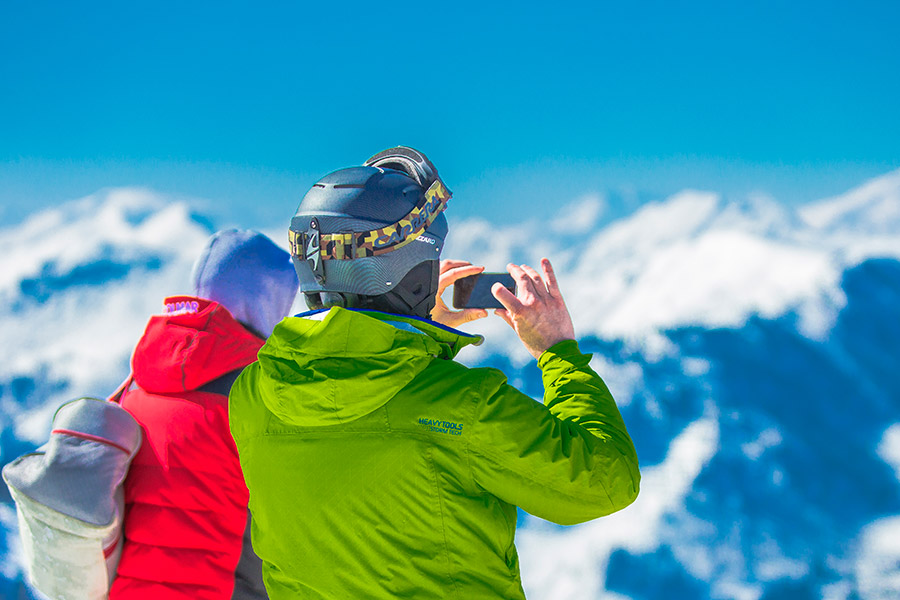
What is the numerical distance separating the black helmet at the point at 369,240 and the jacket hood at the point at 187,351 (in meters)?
1.12

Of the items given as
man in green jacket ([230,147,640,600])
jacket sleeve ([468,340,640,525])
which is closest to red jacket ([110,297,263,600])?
man in green jacket ([230,147,640,600])

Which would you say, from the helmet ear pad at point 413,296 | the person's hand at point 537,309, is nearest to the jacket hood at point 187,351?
the helmet ear pad at point 413,296

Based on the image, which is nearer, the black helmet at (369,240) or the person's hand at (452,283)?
the black helmet at (369,240)

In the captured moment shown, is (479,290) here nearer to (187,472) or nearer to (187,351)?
(187,351)

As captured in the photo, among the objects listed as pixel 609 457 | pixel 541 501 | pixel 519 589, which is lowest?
pixel 519 589

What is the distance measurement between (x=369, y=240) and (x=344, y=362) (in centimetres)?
44

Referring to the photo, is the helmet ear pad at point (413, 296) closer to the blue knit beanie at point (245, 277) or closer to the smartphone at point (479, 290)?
the smartphone at point (479, 290)

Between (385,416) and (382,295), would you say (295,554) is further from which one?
(382,295)

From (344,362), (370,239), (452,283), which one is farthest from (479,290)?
(344,362)

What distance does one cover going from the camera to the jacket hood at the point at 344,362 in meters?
2.14

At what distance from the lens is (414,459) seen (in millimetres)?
2131

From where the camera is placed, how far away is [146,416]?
3.49 metres

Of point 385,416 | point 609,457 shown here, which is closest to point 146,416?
point 385,416

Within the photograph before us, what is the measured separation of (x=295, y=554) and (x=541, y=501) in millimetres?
827
